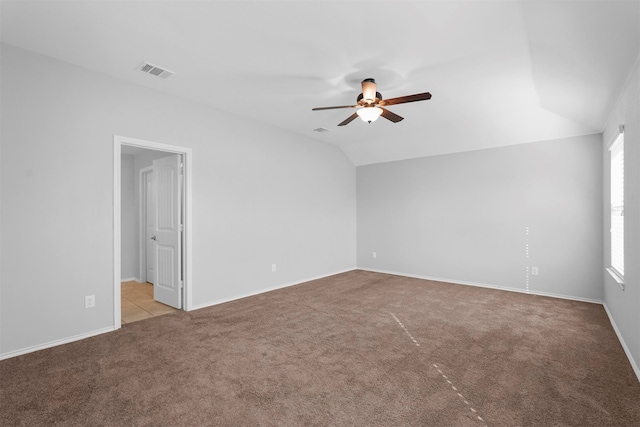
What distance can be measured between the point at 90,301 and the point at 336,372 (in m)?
2.68

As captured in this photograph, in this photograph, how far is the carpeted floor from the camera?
6.69 ft

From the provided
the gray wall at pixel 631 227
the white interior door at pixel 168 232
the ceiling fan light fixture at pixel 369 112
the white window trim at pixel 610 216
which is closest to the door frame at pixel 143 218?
the white interior door at pixel 168 232

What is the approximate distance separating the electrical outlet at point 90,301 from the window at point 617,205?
5.57 meters

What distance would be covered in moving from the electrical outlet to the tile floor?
1.72 ft

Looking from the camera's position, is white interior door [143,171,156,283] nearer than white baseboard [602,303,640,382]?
No

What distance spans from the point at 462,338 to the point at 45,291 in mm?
4124

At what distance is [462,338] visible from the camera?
3264 millimetres

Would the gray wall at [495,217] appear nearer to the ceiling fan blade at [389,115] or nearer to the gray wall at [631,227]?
the gray wall at [631,227]

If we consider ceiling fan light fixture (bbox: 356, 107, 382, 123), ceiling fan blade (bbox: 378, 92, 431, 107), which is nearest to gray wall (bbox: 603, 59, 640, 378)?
A: ceiling fan blade (bbox: 378, 92, 431, 107)

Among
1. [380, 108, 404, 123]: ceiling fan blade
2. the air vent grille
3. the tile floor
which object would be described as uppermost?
the air vent grille

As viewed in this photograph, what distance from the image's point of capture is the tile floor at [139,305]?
407cm

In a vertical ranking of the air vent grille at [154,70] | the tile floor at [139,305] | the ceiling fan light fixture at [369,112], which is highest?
the air vent grille at [154,70]

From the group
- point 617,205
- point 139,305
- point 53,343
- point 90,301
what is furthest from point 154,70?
point 617,205

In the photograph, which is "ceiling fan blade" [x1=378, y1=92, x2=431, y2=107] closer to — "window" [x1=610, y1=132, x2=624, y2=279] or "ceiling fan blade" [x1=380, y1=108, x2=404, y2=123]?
"ceiling fan blade" [x1=380, y1=108, x2=404, y2=123]
